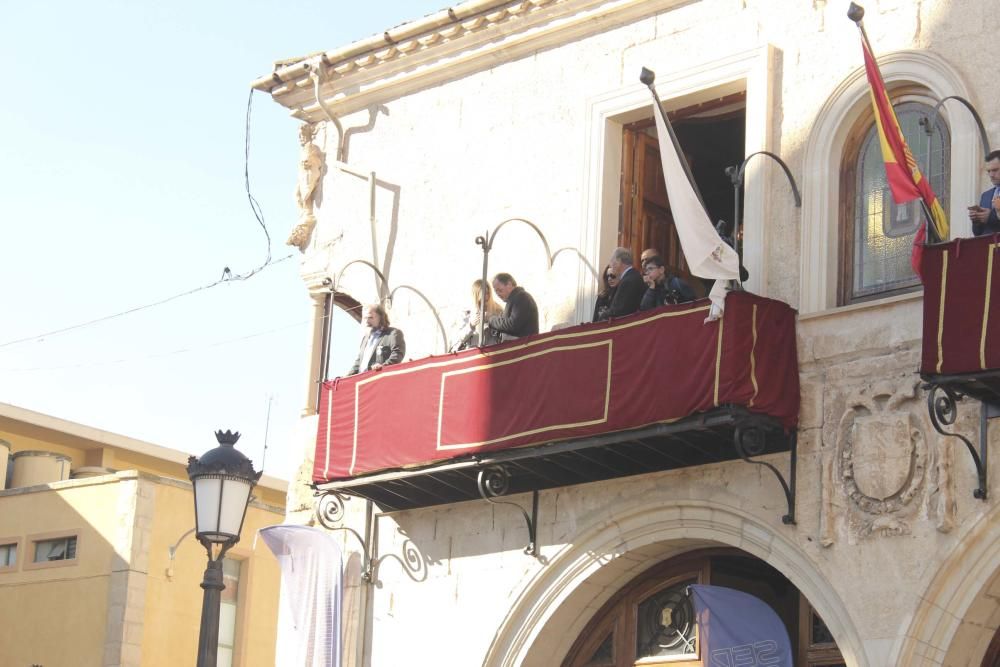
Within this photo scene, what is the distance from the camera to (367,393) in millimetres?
16594

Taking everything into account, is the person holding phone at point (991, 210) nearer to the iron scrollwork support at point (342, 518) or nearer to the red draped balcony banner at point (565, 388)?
the red draped balcony banner at point (565, 388)

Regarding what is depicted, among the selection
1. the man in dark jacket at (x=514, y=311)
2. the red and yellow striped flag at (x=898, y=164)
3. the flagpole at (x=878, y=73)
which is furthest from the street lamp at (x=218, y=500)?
the flagpole at (x=878, y=73)

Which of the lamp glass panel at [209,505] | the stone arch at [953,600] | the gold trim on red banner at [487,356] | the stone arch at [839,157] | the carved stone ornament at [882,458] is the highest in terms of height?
the stone arch at [839,157]

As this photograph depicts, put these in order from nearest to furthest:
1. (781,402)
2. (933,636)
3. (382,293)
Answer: (933,636)
(781,402)
(382,293)

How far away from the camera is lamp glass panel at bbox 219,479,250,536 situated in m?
13.4

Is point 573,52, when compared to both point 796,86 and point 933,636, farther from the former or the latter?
point 933,636

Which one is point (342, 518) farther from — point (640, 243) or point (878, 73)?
point (878, 73)

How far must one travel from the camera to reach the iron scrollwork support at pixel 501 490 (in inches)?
614

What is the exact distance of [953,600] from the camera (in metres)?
13.0

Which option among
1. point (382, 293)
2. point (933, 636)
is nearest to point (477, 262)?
point (382, 293)

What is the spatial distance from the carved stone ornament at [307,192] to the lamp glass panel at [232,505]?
19.0ft

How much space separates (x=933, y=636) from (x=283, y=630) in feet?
22.0

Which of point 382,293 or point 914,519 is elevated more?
point 382,293

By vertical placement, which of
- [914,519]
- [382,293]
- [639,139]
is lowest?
[914,519]
